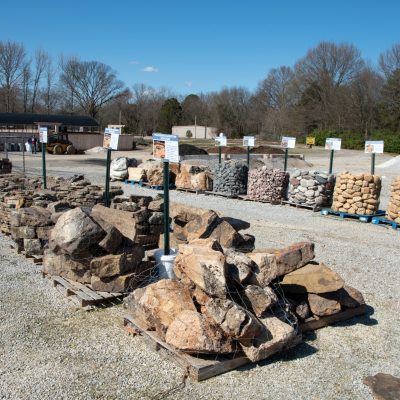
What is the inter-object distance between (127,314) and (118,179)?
15.7 metres

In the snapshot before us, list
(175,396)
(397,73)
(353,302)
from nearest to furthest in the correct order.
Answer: (175,396) → (353,302) → (397,73)

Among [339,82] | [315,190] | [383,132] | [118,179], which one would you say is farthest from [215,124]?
[315,190]

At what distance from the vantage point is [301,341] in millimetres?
5574

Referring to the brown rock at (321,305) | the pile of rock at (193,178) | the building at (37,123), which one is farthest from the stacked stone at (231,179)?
the building at (37,123)

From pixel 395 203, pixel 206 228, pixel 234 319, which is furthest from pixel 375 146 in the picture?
pixel 234 319

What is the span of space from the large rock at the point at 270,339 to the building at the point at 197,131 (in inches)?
2631

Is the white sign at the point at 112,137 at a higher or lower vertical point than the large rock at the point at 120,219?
higher

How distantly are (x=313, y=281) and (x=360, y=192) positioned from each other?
8218 millimetres

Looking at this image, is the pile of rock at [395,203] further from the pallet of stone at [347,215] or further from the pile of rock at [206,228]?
the pile of rock at [206,228]

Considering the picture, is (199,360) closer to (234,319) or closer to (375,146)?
(234,319)

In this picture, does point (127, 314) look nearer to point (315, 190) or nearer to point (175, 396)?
point (175, 396)

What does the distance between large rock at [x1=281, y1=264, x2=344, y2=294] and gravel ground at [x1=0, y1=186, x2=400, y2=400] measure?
0.57 metres

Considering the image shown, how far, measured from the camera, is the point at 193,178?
719 inches

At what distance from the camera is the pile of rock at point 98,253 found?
20.9ft
